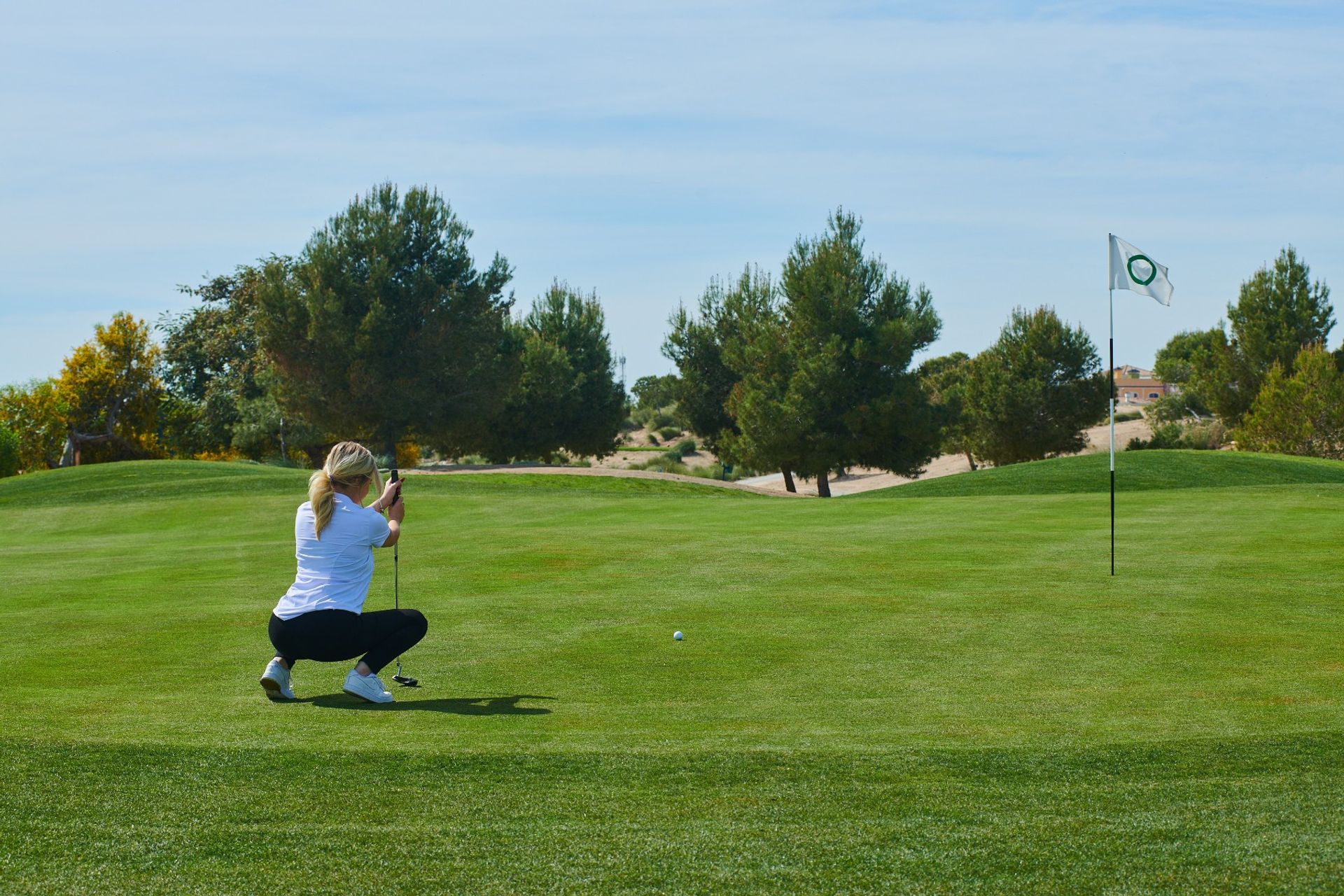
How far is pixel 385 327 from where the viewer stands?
56.0m

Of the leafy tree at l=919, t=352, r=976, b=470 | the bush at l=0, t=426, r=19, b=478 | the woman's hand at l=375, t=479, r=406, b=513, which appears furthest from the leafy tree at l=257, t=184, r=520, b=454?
the woman's hand at l=375, t=479, r=406, b=513

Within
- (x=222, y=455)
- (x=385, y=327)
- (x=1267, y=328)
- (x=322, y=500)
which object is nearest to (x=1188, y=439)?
(x=1267, y=328)

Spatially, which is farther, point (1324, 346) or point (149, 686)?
point (1324, 346)

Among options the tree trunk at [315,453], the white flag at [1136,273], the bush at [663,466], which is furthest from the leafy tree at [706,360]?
the white flag at [1136,273]

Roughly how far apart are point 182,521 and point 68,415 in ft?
128

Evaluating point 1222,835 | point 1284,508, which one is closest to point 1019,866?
point 1222,835

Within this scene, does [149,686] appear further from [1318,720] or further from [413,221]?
[413,221]

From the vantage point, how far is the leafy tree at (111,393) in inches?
2379

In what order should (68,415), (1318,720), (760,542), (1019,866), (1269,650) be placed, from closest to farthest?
(1019,866) → (1318,720) → (1269,650) → (760,542) → (68,415)

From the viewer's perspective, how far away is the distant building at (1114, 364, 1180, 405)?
12581 centimetres

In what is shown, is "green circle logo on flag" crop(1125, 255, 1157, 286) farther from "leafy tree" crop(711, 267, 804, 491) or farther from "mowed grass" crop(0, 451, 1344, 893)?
"leafy tree" crop(711, 267, 804, 491)

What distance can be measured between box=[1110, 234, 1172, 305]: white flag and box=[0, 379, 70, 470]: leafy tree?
54.3m

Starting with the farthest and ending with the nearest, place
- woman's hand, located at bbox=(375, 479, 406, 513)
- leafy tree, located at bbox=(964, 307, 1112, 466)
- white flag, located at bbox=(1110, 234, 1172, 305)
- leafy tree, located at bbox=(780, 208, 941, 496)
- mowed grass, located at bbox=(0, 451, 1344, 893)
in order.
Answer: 1. leafy tree, located at bbox=(964, 307, 1112, 466)
2. leafy tree, located at bbox=(780, 208, 941, 496)
3. white flag, located at bbox=(1110, 234, 1172, 305)
4. woman's hand, located at bbox=(375, 479, 406, 513)
5. mowed grass, located at bbox=(0, 451, 1344, 893)

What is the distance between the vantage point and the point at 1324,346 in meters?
62.8
